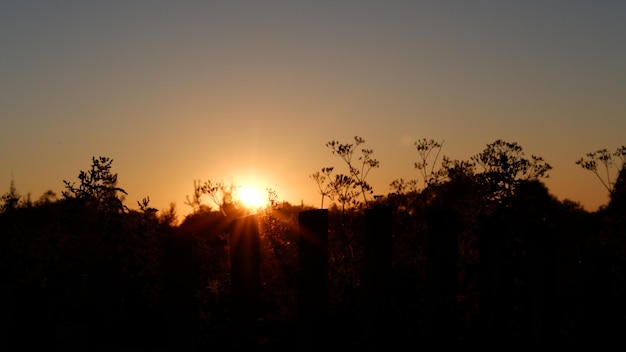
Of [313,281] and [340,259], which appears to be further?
[340,259]

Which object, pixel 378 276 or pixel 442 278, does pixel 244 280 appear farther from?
pixel 442 278

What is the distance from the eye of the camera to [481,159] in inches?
737

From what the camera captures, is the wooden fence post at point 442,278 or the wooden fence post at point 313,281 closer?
the wooden fence post at point 313,281

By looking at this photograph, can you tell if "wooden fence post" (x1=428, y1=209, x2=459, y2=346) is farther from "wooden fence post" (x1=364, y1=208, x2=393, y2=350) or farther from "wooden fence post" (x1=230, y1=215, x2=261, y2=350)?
"wooden fence post" (x1=230, y1=215, x2=261, y2=350)

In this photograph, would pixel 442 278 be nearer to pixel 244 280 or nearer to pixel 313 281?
pixel 313 281

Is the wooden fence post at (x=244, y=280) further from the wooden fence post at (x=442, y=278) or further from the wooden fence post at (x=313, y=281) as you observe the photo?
the wooden fence post at (x=442, y=278)

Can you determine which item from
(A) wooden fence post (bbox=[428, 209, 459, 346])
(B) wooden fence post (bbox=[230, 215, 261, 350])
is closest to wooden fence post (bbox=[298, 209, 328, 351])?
(B) wooden fence post (bbox=[230, 215, 261, 350])

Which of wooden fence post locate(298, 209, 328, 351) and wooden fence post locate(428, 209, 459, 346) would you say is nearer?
wooden fence post locate(298, 209, 328, 351)

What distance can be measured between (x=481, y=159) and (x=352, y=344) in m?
14.2

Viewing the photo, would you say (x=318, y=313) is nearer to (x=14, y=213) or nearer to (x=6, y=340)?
(x=6, y=340)

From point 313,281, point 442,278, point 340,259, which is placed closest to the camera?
point 313,281

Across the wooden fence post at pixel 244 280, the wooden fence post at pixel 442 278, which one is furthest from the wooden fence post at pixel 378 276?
the wooden fence post at pixel 244 280

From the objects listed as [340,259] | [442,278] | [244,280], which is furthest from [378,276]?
[340,259]

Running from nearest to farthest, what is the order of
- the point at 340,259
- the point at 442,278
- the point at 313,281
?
the point at 313,281
the point at 442,278
the point at 340,259
